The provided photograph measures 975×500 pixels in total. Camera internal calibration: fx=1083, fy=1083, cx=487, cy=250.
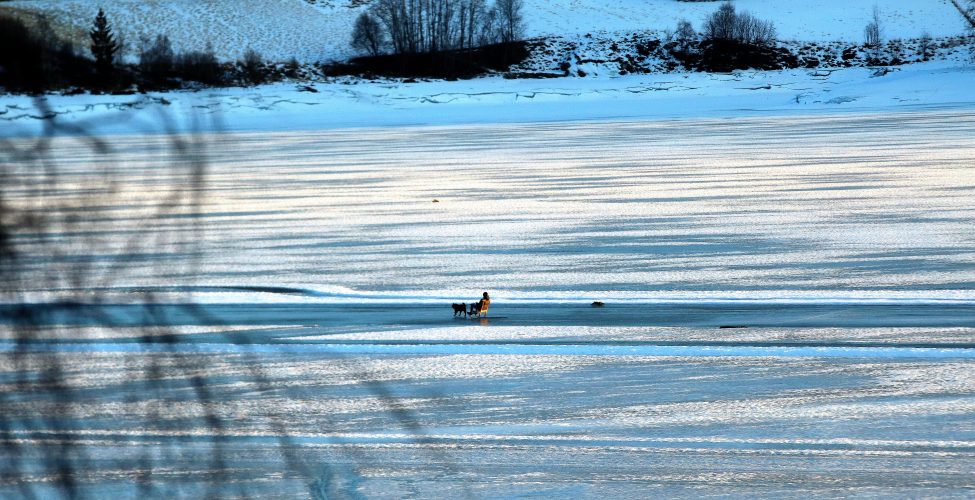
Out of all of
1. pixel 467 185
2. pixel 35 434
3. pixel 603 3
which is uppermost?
pixel 603 3

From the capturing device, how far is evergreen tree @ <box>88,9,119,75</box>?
3.05 feet

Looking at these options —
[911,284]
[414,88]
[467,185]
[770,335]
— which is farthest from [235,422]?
[414,88]

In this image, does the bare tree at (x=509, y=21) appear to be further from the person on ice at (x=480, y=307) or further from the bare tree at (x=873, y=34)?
the person on ice at (x=480, y=307)

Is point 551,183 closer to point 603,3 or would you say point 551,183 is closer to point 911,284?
point 911,284

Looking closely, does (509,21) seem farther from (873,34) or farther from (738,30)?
(873,34)

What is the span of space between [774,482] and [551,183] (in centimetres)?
856

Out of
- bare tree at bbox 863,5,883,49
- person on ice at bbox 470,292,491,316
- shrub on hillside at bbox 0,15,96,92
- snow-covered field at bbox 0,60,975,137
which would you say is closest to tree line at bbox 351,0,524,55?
snow-covered field at bbox 0,60,975,137

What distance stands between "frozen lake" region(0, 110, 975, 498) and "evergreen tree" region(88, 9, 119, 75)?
97 millimetres

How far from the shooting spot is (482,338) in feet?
14.2

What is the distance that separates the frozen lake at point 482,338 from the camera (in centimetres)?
81

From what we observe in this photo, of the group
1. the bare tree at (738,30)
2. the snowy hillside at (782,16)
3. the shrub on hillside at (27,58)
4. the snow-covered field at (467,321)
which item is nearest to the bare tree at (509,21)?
the snowy hillside at (782,16)

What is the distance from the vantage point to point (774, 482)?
2.60 m

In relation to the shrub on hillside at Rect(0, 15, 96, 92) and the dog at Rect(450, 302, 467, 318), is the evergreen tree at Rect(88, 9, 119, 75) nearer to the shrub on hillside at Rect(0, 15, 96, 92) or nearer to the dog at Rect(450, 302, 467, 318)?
the shrub on hillside at Rect(0, 15, 96, 92)

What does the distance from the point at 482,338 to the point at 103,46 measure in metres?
3.37
